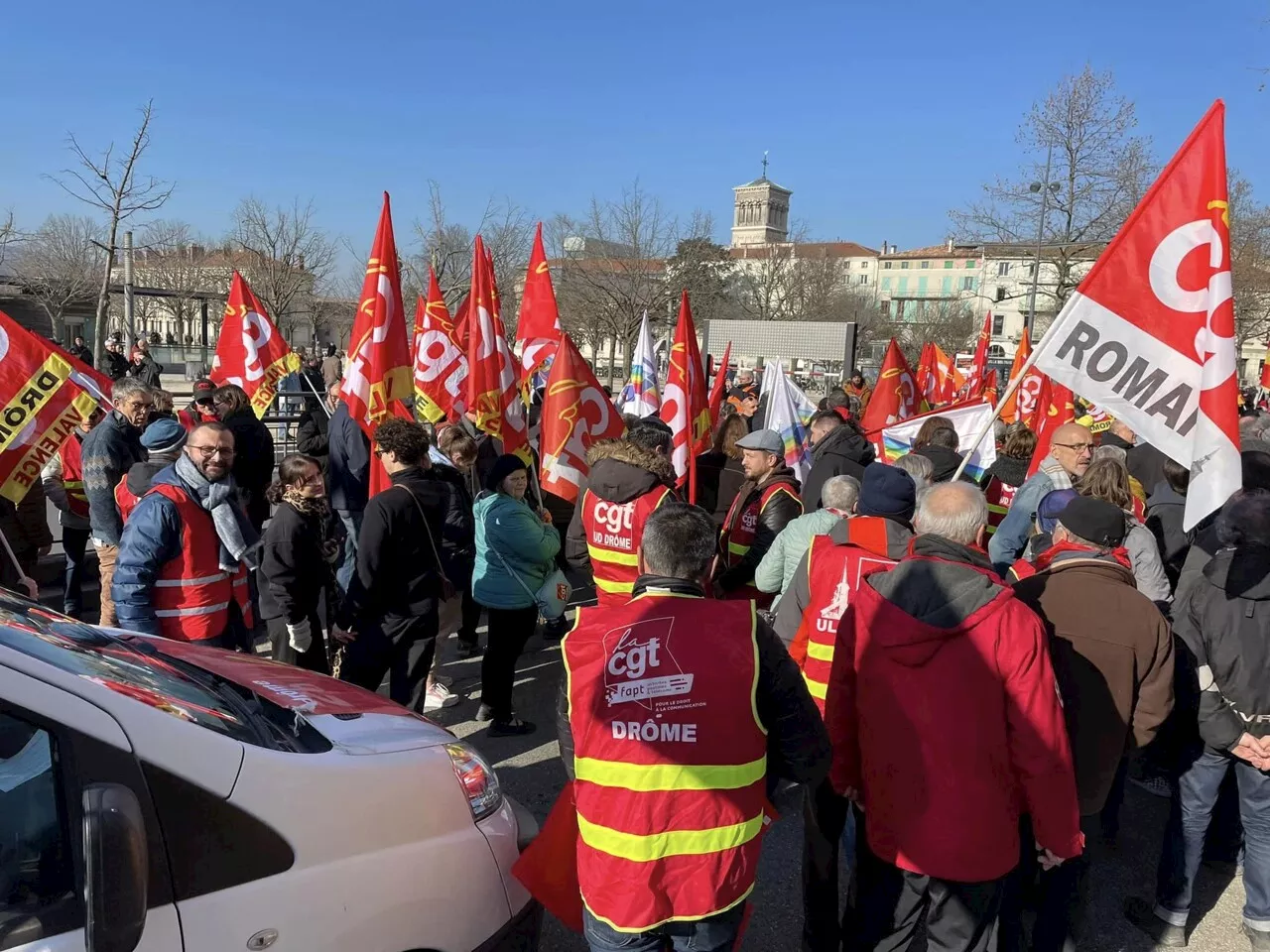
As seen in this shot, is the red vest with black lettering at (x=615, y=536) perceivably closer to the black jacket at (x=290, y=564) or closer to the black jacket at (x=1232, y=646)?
the black jacket at (x=290, y=564)

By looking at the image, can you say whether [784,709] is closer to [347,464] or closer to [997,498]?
[347,464]

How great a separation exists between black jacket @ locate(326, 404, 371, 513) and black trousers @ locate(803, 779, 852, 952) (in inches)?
169

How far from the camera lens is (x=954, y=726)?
2.54m

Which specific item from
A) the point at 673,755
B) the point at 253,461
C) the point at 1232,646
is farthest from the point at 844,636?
the point at 253,461

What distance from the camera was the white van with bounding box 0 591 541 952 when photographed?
66.2 inches

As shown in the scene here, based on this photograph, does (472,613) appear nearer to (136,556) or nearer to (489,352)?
(489,352)

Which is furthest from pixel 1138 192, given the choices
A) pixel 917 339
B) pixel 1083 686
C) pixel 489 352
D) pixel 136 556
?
pixel 917 339

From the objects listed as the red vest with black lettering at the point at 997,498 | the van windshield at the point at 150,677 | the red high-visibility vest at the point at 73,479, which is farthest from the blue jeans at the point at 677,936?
the red high-visibility vest at the point at 73,479

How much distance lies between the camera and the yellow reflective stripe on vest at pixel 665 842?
2.26m

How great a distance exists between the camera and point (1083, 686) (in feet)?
9.70

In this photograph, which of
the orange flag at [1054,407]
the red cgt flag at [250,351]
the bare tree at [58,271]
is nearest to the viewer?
the orange flag at [1054,407]

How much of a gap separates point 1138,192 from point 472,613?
1847cm

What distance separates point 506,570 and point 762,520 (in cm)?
149

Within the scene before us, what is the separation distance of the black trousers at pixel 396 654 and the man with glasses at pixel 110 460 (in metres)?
1.66
